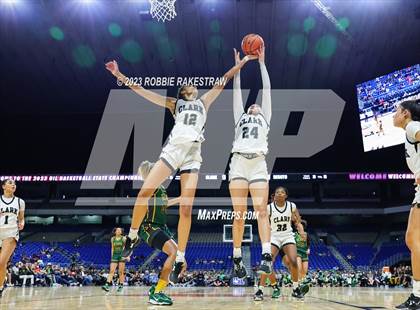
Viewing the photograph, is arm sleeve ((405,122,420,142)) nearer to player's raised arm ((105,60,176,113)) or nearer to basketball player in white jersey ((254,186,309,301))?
player's raised arm ((105,60,176,113))

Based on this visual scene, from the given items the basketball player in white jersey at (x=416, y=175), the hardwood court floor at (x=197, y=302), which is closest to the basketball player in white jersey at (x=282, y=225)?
the hardwood court floor at (x=197, y=302)

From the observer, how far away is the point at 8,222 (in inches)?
283

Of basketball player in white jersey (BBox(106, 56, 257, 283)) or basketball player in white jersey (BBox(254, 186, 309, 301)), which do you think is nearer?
basketball player in white jersey (BBox(106, 56, 257, 283))

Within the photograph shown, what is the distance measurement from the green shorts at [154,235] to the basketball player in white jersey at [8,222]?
2.76 metres

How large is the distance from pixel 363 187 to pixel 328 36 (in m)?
19.6

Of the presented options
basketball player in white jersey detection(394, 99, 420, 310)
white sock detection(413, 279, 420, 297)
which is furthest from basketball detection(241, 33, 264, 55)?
white sock detection(413, 279, 420, 297)

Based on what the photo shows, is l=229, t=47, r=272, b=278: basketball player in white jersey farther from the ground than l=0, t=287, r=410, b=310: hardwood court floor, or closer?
farther from the ground

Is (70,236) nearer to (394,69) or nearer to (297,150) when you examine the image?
(297,150)

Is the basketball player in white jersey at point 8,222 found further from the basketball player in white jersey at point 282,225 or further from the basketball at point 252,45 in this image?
the basketball at point 252,45

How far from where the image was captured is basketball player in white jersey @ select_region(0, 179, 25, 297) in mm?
7082

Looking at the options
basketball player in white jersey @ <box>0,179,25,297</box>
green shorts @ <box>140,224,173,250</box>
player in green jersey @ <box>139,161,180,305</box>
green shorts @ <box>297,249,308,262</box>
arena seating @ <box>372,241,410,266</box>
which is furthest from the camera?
arena seating @ <box>372,241,410,266</box>

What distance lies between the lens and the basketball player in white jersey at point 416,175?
4.56 m

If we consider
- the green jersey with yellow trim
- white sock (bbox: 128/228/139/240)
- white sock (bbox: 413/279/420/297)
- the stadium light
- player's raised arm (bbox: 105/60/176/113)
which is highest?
the stadium light

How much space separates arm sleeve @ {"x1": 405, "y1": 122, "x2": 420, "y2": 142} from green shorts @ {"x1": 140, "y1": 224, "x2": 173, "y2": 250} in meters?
3.19
